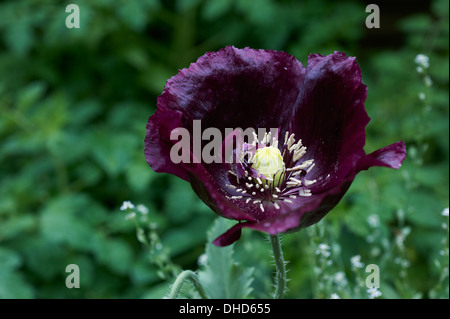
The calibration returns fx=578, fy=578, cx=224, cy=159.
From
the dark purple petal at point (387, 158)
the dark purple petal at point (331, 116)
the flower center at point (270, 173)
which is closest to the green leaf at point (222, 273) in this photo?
the flower center at point (270, 173)

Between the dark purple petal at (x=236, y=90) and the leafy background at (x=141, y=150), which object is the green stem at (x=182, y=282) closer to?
the dark purple petal at (x=236, y=90)

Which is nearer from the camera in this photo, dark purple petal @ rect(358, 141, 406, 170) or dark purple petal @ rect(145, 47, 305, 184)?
dark purple petal @ rect(358, 141, 406, 170)

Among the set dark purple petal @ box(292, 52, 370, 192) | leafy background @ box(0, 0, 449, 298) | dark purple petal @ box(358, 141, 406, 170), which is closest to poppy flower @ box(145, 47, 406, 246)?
dark purple petal @ box(292, 52, 370, 192)

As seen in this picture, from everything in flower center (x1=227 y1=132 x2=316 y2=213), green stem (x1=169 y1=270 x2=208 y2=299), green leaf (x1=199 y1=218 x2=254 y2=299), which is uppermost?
flower center (x1=227 y1=132 x2=316 y2=213)

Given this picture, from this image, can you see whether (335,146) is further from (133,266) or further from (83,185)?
(83,185)

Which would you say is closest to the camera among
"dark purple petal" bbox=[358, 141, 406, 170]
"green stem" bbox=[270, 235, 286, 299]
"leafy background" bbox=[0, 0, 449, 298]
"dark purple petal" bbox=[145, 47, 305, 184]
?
"dark purple petal" bbox=[358, 141, 406, 170]

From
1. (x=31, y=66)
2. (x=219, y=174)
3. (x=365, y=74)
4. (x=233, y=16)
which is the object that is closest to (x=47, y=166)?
(x=31, y=66)

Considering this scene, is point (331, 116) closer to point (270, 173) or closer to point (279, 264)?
point (270, 173)

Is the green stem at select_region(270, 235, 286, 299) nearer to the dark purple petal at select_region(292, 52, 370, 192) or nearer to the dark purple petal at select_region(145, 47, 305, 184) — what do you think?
the dark purple petal at select_region(292, 52, 370, 192)
